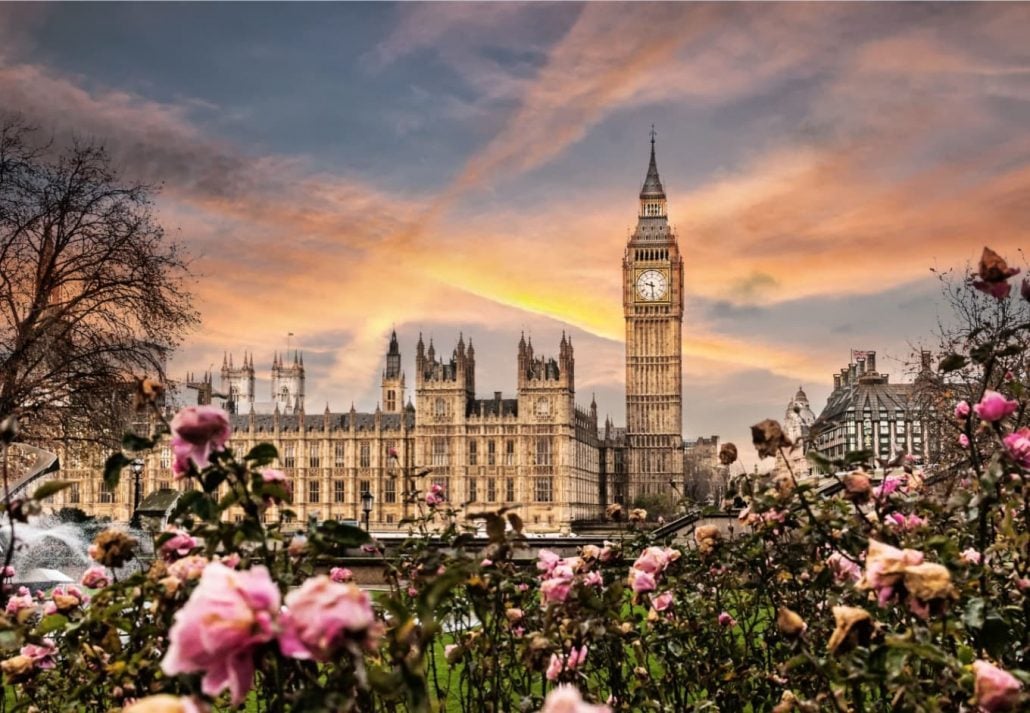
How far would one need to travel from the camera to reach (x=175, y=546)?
2529 mm

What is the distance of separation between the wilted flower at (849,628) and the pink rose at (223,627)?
0.87 meters

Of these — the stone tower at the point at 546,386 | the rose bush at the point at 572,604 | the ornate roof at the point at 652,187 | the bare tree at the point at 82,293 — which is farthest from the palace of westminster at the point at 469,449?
the rose bush at the point at 572,604

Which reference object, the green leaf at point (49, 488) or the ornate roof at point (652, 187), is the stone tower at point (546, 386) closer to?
the ornate roof at point (652, 187)

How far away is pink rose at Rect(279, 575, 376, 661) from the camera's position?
1.19m

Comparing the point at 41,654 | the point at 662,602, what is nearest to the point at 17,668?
the point at 41,654

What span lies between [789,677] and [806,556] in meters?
0.37

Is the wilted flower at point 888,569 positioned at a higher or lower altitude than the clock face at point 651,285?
lower

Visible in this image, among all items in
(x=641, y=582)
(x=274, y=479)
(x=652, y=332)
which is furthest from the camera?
(x=652, y=332)

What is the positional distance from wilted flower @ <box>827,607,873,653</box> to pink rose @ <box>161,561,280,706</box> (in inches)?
34.1

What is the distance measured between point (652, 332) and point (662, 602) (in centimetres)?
6704

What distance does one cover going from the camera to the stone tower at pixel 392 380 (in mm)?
70062

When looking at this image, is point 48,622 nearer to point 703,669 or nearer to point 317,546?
point 317,546

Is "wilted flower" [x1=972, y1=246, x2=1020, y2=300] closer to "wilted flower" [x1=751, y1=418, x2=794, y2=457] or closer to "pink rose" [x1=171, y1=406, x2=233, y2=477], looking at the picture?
"wilted flower" [x1=751, y1=418, x2=794, y2=457]

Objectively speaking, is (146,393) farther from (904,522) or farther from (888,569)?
(904,522)
